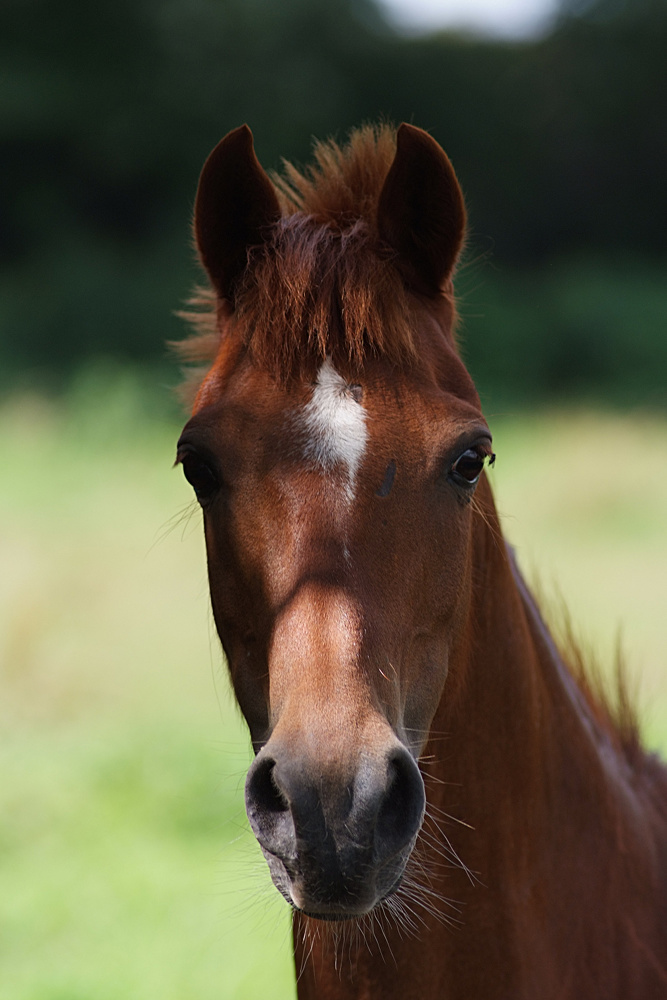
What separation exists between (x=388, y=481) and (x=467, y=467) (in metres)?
0.19

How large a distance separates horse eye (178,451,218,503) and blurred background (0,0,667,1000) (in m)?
0.46

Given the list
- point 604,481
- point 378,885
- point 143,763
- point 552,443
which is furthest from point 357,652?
point 552,443

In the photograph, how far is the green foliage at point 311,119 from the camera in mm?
18953

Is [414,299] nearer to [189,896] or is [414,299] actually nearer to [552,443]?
[189,896]

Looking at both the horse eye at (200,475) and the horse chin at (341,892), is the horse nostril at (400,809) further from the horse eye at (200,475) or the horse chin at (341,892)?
the horse eye at (200,475)

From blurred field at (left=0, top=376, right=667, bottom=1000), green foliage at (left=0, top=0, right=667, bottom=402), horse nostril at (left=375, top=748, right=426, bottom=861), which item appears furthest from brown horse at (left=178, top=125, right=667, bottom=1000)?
green foliage at (left=0, top=0, right=667, bottom=402)

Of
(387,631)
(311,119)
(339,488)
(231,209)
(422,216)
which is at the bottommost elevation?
(387,631)

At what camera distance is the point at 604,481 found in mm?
11047

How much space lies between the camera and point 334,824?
1367 millimetres

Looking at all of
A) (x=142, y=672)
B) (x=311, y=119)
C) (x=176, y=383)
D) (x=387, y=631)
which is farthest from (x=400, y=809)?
(x=311, y=119)

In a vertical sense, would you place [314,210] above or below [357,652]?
above

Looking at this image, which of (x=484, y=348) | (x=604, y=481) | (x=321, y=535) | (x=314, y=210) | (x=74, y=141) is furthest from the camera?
(x=74, y=141)

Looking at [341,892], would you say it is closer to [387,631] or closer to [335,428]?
[387,631]

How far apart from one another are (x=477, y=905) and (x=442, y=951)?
0.11 meters
